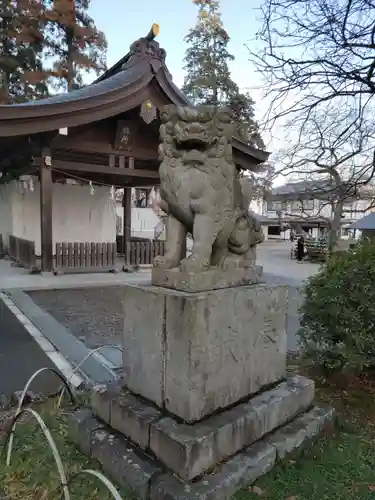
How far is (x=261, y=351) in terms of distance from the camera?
257cm

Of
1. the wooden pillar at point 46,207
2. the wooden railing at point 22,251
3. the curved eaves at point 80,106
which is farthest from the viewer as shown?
the wooden railing at point 22,251

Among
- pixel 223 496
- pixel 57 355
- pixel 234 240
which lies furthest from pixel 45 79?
pixel 223 496

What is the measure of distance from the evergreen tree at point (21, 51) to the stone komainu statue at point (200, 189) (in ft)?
58.6

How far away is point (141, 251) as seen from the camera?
A: 1097cm

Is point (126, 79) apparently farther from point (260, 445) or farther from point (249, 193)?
point (260, 445)

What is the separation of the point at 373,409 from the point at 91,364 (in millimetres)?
2694

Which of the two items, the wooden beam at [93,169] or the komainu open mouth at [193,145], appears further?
the wooden beam at [93,169]

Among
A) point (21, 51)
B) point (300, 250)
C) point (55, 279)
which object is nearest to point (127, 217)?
point (55, 279)

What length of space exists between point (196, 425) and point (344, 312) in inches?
68.8

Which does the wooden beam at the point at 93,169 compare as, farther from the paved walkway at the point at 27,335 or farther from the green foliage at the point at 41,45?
the green foliage at the point at 41,45

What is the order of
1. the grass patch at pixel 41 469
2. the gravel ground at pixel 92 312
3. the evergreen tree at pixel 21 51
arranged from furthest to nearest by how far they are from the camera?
the evergreen tree at pixel 21 51 < the gravel ground at pixel 92 312 < the grass patch at pixel 41 469

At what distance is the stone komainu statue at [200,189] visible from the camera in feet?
7.55

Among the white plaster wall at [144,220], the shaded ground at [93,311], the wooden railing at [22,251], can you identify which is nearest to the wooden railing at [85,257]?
A: the wooden railing at [22,251]

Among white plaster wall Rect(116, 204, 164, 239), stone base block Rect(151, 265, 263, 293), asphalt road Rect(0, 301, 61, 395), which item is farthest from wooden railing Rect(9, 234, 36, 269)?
white plaster wall Rect(116, 204, 164, 239)
